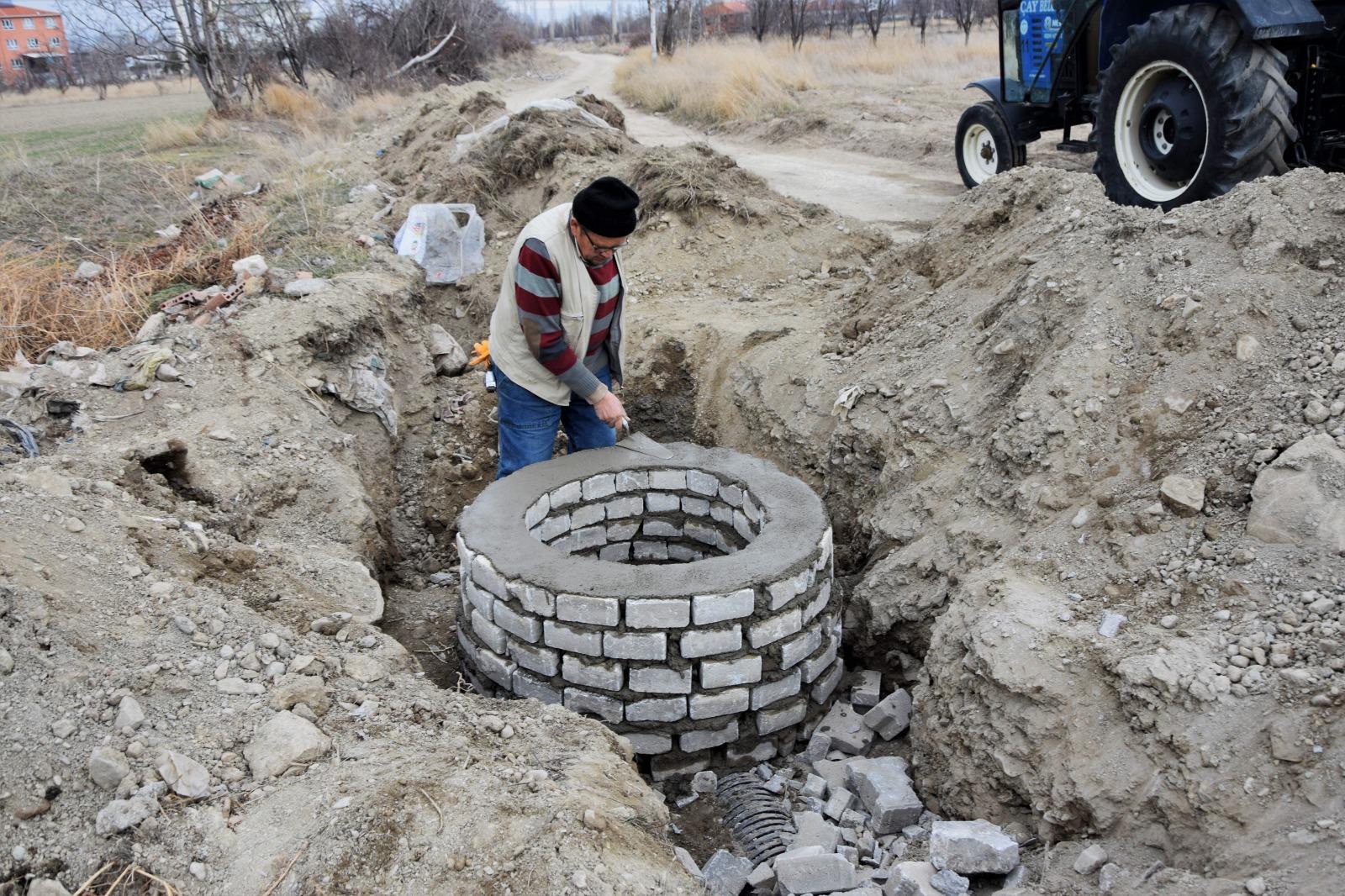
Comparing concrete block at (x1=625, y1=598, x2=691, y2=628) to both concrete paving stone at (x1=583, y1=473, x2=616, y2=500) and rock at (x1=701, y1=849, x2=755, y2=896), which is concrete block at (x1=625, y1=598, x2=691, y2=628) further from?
concrete paving stone at (x1=583, y1=473, x2=616, y2=500)

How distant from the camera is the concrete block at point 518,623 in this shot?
3.30 metres

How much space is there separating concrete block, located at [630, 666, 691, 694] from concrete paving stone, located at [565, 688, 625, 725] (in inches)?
4.8

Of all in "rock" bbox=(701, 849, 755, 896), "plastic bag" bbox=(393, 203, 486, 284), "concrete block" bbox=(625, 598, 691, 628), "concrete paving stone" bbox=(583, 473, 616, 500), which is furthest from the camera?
"plastic bag" bbox=(393, 203, 486, 284)

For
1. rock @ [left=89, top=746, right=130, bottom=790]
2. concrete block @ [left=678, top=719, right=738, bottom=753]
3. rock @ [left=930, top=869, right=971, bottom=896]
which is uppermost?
rock @ [left=89, top=746, right=130, bottom=790]

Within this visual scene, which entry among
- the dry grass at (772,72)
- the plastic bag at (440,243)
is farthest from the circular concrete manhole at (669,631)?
the dry grass at (772,72)

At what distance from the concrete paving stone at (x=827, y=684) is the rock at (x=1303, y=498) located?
1580mm

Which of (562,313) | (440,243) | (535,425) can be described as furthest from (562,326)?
(440,243)

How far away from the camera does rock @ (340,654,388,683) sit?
119 inches

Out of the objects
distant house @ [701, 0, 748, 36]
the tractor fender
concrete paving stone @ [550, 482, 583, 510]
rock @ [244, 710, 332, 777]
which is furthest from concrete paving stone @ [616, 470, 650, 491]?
distant house @ [701, 0, 748, 36]

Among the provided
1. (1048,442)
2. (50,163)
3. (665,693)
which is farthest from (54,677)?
(50,163)

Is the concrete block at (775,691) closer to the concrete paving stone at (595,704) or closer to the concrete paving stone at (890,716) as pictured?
the concrete paving stone at (890,716)

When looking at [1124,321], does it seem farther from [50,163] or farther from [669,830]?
[50,163]

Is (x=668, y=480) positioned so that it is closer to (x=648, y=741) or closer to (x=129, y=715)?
(x=648, y=741)

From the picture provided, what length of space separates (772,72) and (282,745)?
736 inches
